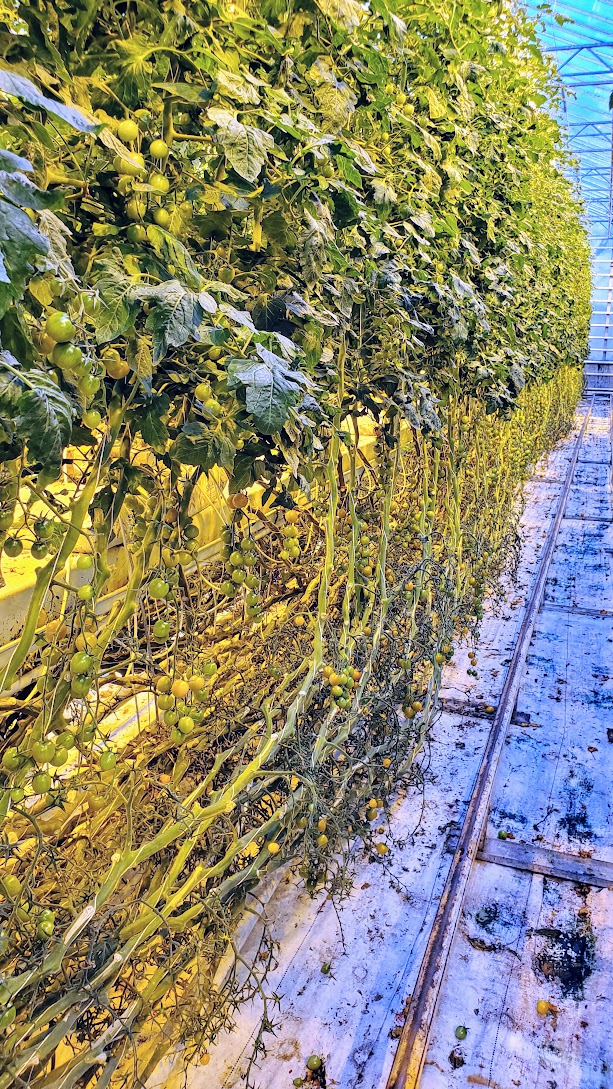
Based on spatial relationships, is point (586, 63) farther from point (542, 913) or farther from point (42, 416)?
point (42, 416)

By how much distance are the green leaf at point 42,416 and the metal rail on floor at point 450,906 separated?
1.32 m

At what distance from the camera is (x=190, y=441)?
3.32ft

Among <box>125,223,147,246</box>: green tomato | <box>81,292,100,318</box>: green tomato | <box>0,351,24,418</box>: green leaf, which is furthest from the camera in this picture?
<box>125,223,147,246</box>: green tomato

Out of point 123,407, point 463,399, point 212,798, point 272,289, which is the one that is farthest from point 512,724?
point 123,407

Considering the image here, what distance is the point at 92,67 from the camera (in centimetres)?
86

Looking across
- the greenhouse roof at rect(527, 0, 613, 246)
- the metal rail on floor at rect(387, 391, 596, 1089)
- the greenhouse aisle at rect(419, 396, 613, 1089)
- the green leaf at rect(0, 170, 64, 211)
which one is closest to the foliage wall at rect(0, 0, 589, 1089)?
the green leaf at rect(0, 170, 64, 211)

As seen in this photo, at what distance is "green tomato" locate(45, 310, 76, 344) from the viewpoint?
0.70 meters

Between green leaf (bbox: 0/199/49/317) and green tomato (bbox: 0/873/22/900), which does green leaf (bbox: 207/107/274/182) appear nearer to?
green leaf (bbox: 0/199/49/317)

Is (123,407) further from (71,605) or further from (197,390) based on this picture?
(71,605)

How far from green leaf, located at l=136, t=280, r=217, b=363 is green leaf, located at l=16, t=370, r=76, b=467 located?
0.13 m

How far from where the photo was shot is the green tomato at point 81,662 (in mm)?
958

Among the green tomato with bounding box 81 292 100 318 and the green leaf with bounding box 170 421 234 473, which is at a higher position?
the green tomato with bounding box 81 292 100 318

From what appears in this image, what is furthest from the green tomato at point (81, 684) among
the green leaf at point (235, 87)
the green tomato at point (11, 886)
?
the green leaf at point (235, 87)

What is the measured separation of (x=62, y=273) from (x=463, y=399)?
8.54 ft
